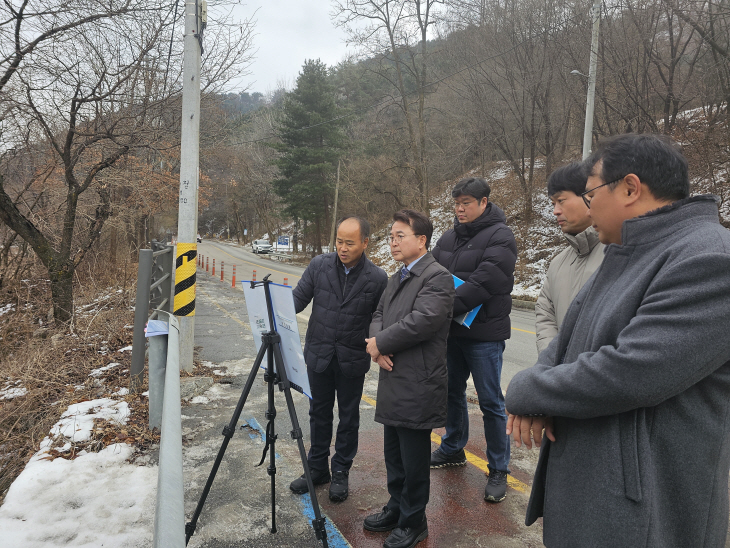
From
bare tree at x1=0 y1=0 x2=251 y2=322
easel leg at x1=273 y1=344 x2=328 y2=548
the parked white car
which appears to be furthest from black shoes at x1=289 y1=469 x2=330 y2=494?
the parked white car

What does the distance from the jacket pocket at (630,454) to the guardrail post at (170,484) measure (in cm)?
124

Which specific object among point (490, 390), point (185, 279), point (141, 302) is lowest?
point (490, 390)

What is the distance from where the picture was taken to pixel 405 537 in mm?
2869

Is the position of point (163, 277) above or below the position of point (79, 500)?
above

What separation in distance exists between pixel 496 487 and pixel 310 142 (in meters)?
33.4

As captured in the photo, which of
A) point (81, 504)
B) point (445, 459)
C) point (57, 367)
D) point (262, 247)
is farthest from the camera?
point (262, 247)

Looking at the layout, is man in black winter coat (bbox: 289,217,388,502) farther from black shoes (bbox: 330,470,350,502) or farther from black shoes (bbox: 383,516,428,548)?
black shoes (bbox: 383,516,428,548)

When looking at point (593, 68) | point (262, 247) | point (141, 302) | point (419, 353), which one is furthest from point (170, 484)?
point (262, 247)

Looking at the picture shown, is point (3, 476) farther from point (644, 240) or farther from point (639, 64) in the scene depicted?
point (639, 64)

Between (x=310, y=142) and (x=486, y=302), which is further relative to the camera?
(x=310, y=142)

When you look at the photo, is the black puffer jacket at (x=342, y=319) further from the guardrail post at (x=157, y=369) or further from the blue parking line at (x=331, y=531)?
the guardrail post at (x=157, y=369)

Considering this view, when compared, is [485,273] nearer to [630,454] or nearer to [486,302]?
[486,302]

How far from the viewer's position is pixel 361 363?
138 inches

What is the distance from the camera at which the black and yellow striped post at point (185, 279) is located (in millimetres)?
6125
